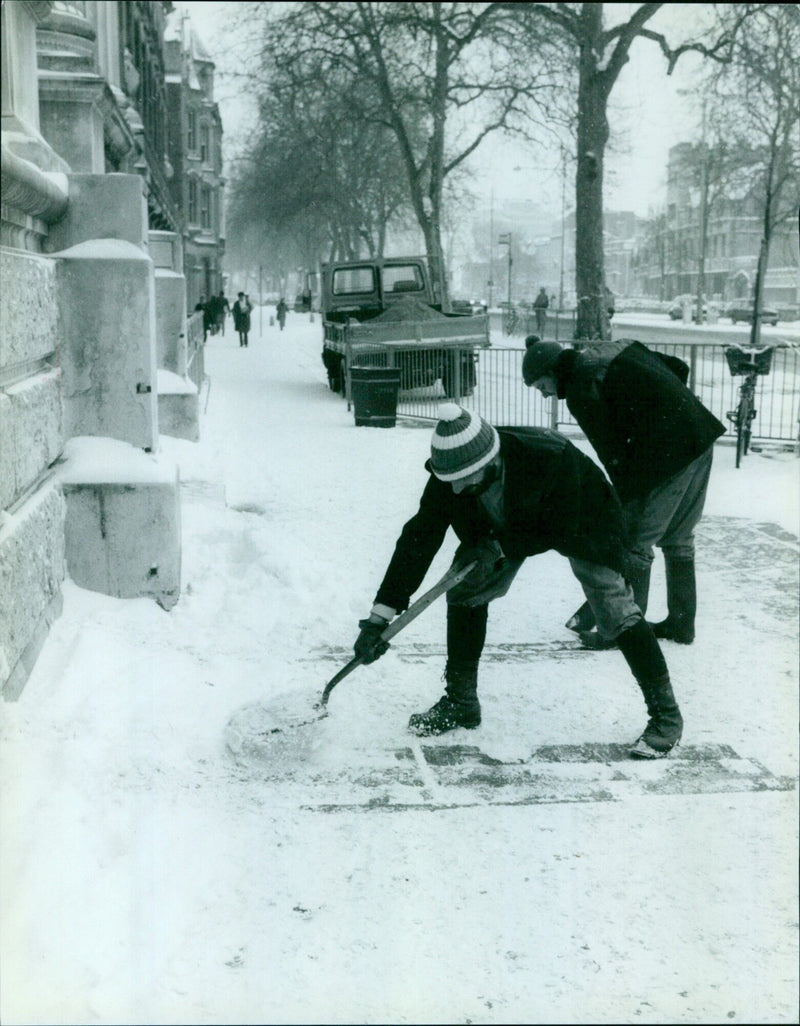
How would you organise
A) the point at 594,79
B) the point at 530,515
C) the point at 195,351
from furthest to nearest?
the point at 594,79 < the point at 195,351 < the point at 530,515

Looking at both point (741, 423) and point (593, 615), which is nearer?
point (593, 615)

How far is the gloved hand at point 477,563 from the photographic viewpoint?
14.8 ft

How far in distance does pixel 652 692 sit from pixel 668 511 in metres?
1.31

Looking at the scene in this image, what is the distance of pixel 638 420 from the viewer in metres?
5.39

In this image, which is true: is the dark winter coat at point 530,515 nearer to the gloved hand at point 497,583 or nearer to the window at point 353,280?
the gloved hand at point 497,583

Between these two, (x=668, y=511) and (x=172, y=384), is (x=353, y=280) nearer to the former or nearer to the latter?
(x=172, y=384)

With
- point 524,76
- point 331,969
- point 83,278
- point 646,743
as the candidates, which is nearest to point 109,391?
point 83,278

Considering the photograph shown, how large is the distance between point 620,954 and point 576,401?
2.76 meters

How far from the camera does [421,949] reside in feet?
10.4

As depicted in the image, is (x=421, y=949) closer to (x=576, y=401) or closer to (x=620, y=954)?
(x=620, y=954)

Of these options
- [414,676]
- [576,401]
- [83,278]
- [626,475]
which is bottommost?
[414,676]

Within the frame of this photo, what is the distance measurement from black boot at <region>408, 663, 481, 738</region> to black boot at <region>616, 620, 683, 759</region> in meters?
0.64

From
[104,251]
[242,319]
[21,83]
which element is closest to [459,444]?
[21,83]

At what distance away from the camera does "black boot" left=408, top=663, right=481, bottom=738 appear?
4777 millimetres
